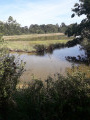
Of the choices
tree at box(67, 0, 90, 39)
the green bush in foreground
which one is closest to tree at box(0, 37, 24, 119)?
the green bush in foreground

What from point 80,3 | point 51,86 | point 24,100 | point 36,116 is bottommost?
point 36,116

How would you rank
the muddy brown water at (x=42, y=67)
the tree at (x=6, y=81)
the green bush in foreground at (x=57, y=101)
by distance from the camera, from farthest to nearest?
1. the muddy brown water at (x=42, y=67)
2. the tree at (x=6, y=81)
3. the green bush in foreground at (x=57, y=101)

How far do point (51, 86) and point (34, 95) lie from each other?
21.5 inches

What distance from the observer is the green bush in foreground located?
14.8 feet

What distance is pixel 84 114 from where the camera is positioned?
14.6ft

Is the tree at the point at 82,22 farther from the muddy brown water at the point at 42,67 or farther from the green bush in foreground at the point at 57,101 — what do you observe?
the green bush in foreground at the point at 57,101

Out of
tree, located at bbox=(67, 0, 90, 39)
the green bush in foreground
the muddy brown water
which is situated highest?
tree, located at bbox=(67, 0, 90, 39)

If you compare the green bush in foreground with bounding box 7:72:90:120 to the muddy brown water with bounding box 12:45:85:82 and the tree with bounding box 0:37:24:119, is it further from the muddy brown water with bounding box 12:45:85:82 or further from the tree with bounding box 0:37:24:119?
the muddy brown water with bounding box 12:45:85:82

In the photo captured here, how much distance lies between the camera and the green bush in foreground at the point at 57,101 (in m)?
4.50

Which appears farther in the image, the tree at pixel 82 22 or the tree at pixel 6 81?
the tree at pixel 82 22

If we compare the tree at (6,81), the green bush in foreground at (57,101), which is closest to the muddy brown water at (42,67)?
the tree at (6,81)

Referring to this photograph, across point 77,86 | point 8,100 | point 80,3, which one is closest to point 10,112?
point 8,100

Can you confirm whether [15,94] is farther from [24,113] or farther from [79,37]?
[79,37]

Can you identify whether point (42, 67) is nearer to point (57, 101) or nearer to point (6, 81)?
point (6, 81)
